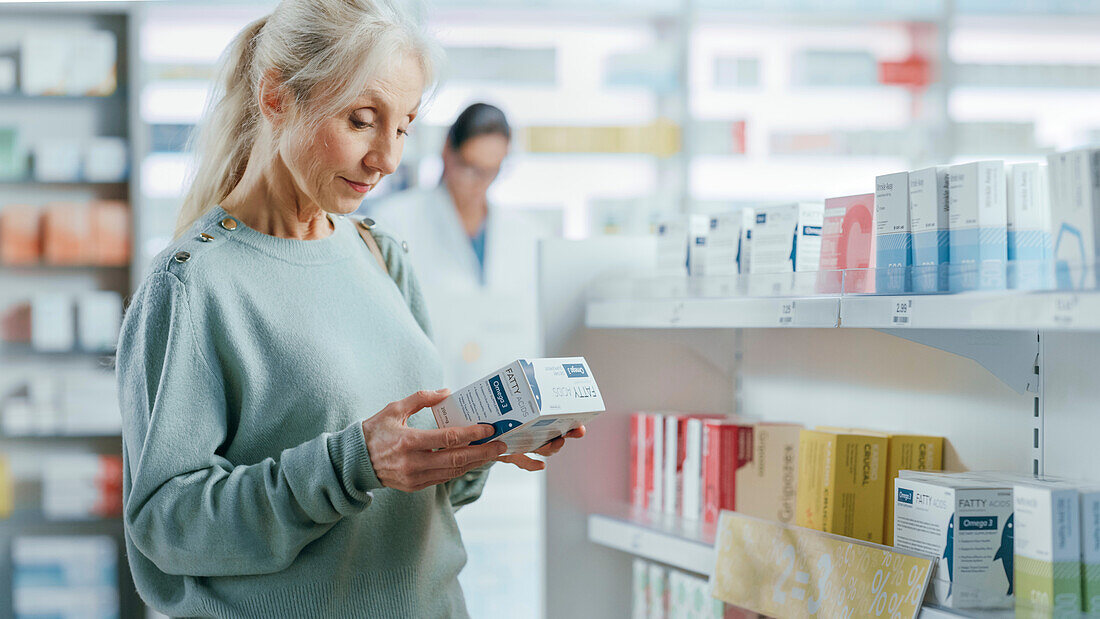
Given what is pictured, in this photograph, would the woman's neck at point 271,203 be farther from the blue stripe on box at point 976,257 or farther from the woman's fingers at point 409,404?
the blue stripe on box at point 976,257

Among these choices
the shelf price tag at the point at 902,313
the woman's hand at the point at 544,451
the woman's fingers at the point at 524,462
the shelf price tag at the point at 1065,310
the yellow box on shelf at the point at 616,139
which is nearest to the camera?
the shelf price tag at the point at 1065,310

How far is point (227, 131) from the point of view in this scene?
162 cm

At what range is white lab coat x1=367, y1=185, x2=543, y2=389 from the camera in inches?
173

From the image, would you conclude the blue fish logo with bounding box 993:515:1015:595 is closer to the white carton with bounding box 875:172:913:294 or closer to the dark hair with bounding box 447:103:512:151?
the white carton with bounding box 875:172:913:294

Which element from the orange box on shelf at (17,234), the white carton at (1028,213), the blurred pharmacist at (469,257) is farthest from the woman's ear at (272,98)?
the orange box on shelf at (17,234)

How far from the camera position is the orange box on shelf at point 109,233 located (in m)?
4.45

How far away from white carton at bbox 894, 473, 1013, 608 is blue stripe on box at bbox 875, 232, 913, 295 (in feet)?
1.01

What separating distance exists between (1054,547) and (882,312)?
396 mm

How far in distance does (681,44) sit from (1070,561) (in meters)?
3.84

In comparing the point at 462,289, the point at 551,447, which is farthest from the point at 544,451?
the point at 462,289

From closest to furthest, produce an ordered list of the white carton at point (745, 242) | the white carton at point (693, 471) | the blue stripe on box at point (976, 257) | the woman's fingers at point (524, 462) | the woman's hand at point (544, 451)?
1. the blue stripe on box at point (976, 257)
2. the woman's hand at point (544, 451)
3. the woman's fingers at point (524, 462)
4. the white carton at point (745, 242)
5. the white carton at point (693, 471)

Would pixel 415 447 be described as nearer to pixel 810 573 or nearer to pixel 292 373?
pixel 292 373

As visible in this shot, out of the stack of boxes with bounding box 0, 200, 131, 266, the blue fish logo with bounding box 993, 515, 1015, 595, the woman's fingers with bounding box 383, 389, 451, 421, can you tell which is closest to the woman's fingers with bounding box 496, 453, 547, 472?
the woman's fingers with bounding box 383, 389, 451, 421

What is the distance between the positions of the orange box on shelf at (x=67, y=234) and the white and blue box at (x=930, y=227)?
3.98 m
